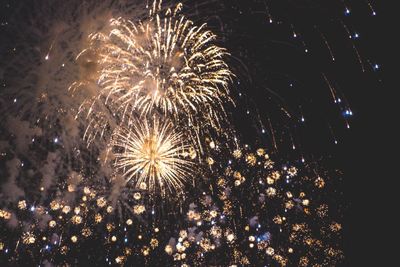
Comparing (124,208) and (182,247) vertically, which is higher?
(124,208)

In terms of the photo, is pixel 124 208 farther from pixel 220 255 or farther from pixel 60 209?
pixel 220 255

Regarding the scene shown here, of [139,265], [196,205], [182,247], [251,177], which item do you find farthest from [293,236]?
[139,265]

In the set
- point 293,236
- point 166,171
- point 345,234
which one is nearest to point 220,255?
point 293,236

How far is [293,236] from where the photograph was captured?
25.6 metres

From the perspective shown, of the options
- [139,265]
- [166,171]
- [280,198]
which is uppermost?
[280,198]

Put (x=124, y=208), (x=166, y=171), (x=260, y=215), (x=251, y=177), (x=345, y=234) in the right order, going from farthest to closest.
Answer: (x=124, y=208)
(x=260, y=215)
(x=251, y=177)
(x=345, y=234)
(x=166, y=171)

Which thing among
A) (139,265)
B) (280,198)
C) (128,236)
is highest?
(280,198)

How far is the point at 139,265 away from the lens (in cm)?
2698

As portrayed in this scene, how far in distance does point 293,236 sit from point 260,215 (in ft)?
8.72

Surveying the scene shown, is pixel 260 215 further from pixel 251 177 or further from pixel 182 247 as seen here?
pixel 182 247

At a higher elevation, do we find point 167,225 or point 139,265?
point 167,225

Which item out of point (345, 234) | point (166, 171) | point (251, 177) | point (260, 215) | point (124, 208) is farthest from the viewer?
point (124, 208)

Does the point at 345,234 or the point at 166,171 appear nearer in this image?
the point at 166,171

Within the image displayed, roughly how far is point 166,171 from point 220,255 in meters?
15.7
